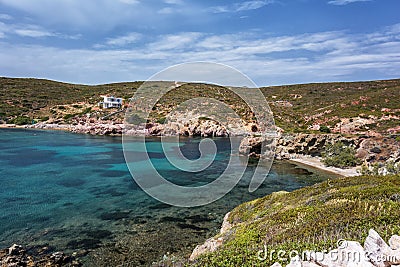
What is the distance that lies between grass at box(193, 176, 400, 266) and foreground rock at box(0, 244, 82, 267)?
7720mm

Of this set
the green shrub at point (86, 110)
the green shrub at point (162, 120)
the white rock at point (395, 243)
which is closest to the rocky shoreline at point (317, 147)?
the green shrub at point (162, 120)

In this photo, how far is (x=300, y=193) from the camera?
1662 centimetres

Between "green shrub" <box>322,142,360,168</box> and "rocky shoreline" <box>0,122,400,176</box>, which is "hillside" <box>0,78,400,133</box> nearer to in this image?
"rocky shoreline" <box>0,122,400,176</box>

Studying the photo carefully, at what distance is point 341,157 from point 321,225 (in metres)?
34.1

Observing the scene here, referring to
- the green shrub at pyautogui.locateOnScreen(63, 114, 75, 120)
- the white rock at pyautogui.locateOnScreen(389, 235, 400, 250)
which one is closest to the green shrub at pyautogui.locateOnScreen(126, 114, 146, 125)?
the green shrub at pyautogui.locateOnScreen(63, 114, 75, 120)

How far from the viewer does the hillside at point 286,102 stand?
62781mm

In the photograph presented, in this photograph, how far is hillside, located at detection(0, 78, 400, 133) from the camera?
206 ft

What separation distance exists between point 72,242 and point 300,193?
41.5 ft

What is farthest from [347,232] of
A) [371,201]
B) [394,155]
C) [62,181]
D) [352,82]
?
[352,82]

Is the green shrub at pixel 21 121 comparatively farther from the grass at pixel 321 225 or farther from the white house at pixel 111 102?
the grass at pixel 321 225

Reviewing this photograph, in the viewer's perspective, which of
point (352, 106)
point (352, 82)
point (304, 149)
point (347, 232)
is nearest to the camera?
point (347, 232)

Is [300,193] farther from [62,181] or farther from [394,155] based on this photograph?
[394,155]

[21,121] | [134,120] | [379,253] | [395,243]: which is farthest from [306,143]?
[21,121]

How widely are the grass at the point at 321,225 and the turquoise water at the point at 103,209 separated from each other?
574cm
